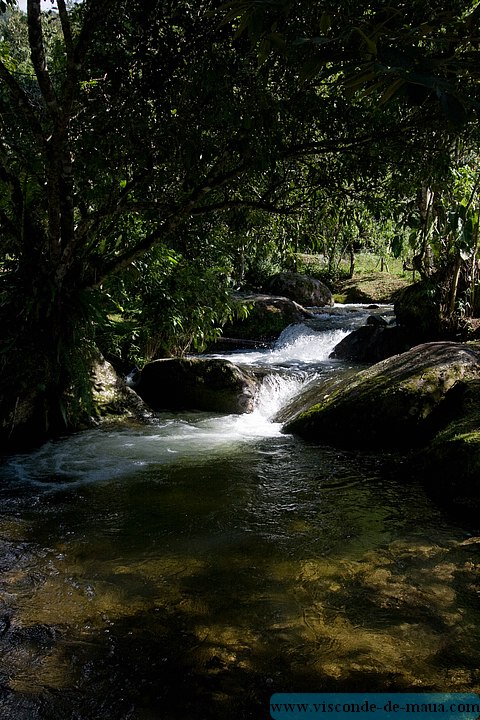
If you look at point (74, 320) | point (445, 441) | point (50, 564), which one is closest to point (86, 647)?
point (50, 564)

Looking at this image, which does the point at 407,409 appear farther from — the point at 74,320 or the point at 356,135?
the point at 74,320

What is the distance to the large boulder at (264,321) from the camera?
15.9 metres

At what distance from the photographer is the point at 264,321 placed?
16.0 metres

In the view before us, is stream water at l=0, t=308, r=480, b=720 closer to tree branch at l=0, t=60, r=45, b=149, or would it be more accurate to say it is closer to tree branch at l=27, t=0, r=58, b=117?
tree branch at l=0, t=60, r=45, b=149

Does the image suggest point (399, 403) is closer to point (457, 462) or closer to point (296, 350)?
point (457, 462)

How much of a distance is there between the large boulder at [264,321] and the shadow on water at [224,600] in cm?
1090

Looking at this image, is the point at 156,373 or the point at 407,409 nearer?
the point at 407,409

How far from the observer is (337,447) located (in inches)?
259

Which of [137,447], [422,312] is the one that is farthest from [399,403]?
[422,312]

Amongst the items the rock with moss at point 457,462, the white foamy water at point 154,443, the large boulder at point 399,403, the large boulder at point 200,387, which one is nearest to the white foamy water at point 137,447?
the white foamy water at point 154,443

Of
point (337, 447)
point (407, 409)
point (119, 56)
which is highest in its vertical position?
point (119, 56)

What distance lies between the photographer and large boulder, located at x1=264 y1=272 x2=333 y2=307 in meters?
20.3

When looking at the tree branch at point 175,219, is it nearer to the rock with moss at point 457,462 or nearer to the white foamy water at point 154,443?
the white foamy water at point 154,443

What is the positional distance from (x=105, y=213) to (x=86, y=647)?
4.40m
